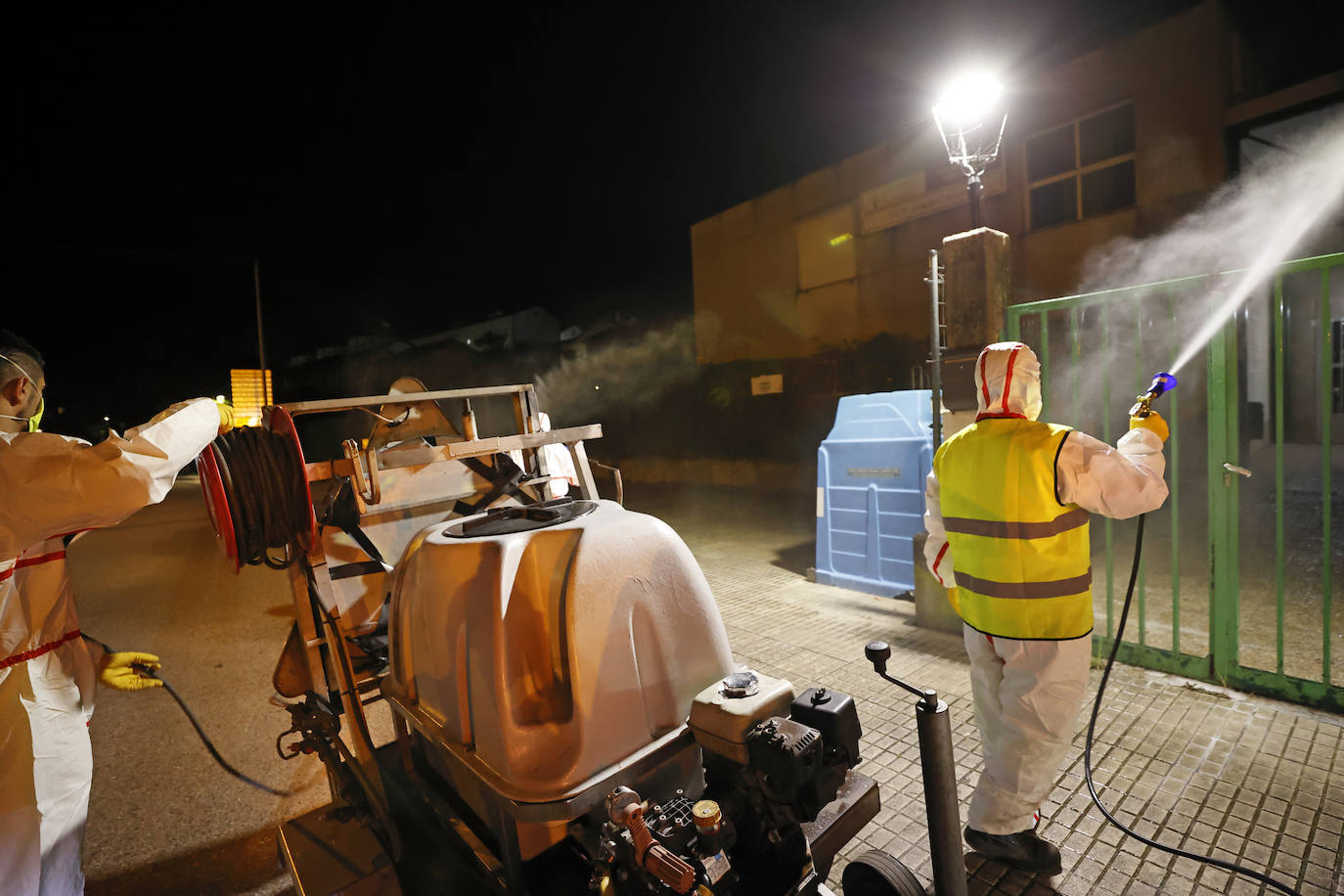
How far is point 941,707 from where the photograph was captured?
1863mm

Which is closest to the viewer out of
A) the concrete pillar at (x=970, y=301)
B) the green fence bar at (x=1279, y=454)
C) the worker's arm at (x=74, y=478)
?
the worker's arm at (x=74, y=478)

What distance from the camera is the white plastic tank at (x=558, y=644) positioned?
2.00 m

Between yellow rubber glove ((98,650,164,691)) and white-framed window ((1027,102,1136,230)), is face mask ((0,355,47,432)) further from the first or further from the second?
white-framed window ((1027,102,1136,230))

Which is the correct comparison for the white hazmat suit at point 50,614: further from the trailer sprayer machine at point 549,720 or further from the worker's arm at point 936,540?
the worker's arm at point 936,540

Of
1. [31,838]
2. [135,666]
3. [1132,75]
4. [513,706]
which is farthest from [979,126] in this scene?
[1132,75]

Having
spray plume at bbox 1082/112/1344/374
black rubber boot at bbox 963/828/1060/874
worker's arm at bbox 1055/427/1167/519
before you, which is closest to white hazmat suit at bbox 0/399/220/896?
worker's arm at bbox 1055/427/1167/519

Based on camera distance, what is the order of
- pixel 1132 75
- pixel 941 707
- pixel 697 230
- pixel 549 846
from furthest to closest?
1. pixel 697 230
2. pixel 1132 75
3. pixel 549 846
4. pixel 941 707

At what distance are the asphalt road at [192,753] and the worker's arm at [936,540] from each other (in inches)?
137

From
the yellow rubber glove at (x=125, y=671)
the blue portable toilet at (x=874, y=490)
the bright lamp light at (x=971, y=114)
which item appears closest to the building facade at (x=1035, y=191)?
the blue portable toilet at (x=874, y=490)

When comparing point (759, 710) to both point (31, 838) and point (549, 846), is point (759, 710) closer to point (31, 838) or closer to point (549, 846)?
point (549, 846)

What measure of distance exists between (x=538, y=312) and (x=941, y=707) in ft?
113

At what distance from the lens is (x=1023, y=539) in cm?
261

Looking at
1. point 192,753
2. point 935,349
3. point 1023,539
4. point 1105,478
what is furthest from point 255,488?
point 935,349

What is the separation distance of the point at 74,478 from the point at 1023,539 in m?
3.54
